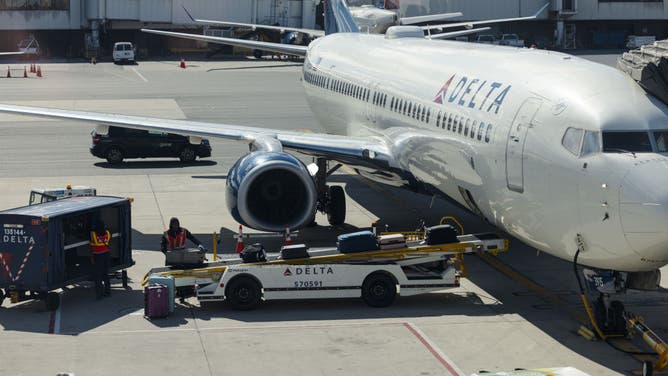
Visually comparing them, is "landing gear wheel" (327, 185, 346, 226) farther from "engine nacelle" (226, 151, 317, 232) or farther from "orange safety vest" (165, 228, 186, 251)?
"orange safety vest" (165, 228, 186, 251)

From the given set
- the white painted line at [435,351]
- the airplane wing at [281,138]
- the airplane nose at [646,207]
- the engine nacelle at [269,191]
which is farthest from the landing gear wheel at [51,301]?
the airplane nose at [646,207]

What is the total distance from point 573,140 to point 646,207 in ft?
6.80

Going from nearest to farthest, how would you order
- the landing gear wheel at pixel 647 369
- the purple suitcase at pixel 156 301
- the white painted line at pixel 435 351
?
1. the landing gear wheel at pixel 647 369
2. the white painted line at pixel 435 351
3. the purple suitcase at pixel 156 301

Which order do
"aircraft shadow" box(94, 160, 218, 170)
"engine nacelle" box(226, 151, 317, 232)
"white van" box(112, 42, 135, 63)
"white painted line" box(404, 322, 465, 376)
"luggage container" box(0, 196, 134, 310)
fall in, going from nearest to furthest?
"white painted line" box(404, 322, 465, 376), "luggage container" box(0, 196, 134, 310), "engine nacelle" box(226, 151, 317, 232), "aircraft shadow" box(94, 160, 218, 170), "white van" box(112, 42, 135, 63)

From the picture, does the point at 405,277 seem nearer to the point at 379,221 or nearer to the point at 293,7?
the point at 379,221

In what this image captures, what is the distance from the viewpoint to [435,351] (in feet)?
62.8

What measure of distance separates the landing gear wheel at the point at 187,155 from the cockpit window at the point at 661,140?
25683mm

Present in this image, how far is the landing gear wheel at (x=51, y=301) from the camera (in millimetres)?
21625

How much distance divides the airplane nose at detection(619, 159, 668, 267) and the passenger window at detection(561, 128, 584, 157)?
48.6 inches

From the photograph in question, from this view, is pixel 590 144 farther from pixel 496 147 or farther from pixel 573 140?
pixel 496 147

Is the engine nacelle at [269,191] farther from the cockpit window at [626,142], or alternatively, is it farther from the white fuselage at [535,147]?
the cockpit window at [626,142]

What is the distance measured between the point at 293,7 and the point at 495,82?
3102 inches

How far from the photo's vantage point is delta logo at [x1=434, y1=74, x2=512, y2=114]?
70.6 ft

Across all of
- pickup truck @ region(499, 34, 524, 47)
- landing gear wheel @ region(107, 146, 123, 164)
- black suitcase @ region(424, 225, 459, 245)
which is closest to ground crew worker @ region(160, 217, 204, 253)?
black suitcase @ region(424, 225, 459, 245)
